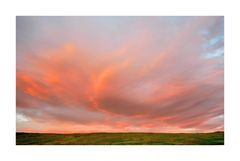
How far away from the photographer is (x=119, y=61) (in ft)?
11.6

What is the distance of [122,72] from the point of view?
11.6 feet

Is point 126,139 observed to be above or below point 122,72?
below

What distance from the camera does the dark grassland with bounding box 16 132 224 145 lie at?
3.50 metres

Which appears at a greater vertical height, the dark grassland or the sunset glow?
the sunset glow

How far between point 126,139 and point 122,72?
768 millimetres

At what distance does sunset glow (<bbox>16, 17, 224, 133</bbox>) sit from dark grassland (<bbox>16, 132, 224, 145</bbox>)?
0.07m

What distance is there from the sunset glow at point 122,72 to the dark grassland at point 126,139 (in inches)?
2.6

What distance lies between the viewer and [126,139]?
352 cm

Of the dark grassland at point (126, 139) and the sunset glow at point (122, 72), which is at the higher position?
the sunset glow at point (122, 72)

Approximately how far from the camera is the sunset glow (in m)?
3.51

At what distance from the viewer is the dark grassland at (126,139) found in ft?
11.5
